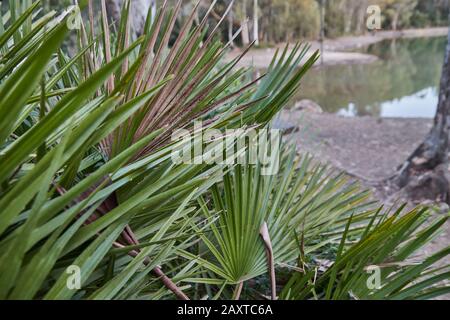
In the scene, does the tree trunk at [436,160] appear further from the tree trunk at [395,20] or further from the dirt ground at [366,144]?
the tree trunk at [395,20]

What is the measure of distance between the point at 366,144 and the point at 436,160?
1.87 meters

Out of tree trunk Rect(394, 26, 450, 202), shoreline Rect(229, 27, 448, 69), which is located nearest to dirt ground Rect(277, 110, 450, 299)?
tree trunk Rect(394, 26, 450, 202)

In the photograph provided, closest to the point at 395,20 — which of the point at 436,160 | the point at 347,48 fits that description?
the point at 347,48

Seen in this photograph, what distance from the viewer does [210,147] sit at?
3.24 feet

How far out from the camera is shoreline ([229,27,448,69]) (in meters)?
17.7

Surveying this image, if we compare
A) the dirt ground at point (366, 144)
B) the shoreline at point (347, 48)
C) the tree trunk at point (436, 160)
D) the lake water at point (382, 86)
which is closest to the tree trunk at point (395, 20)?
Result: the shoreline at point (347, 48)

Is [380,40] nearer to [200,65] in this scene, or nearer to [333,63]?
[333,63]

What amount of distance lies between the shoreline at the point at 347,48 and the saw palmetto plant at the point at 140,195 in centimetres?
1389

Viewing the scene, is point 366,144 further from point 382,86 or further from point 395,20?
point 395,20

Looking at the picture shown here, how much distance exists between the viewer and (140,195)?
749 millimetres

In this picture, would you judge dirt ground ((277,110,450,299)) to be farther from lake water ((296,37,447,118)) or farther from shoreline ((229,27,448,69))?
shoreline ((229,27,448,69))

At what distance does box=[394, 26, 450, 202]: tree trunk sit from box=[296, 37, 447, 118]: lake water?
5.20 m

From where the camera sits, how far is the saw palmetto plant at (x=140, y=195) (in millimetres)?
625

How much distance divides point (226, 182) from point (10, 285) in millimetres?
560
